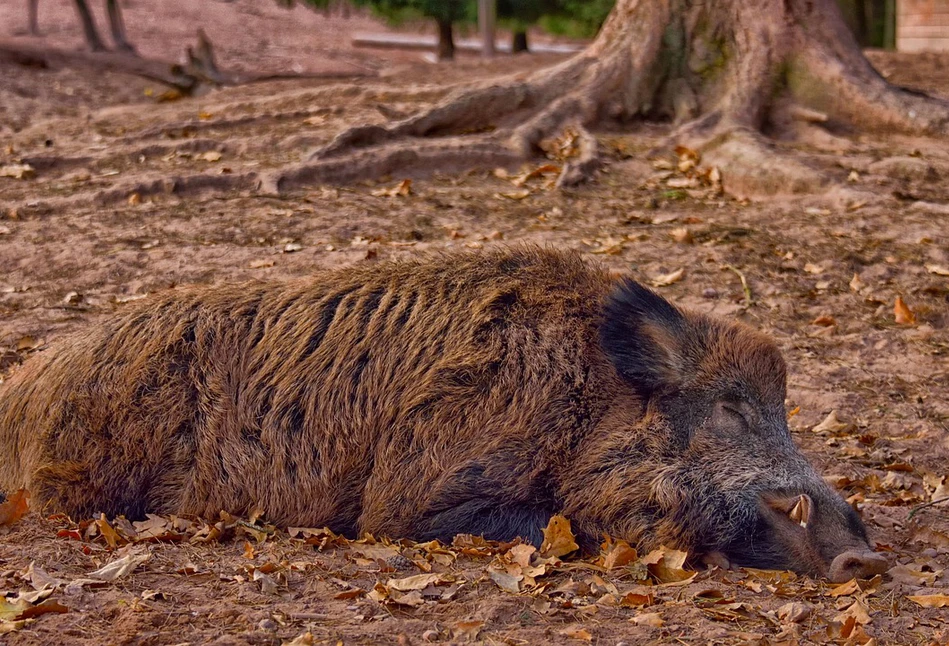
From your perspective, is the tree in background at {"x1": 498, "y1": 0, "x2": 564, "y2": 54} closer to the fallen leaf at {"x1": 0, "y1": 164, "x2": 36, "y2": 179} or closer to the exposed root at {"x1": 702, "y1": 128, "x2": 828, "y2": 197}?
the exposed root at {"x1": 702, "y1": 128, "x2": 828, "y2": 197}

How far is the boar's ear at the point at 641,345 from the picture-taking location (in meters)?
4.66

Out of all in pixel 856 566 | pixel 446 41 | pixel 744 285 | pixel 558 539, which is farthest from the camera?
pixel 446 41

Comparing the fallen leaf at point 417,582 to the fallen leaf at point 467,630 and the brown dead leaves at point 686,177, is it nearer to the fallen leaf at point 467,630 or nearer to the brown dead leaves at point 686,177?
the fallen leaf at point 467,630

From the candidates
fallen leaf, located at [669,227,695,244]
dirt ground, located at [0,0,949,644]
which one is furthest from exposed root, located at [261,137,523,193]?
fallen leaf, located at [669,227,695,244]

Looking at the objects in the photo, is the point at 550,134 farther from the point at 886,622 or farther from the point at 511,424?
the point at 886,622

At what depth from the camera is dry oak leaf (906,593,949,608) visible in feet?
13.1

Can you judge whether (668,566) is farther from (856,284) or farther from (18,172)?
(18,172)

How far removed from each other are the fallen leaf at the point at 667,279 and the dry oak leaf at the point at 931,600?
3590mm

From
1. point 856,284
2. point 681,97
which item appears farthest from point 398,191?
point 856,284

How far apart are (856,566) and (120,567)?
2.51 metres

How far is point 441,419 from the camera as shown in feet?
15.0

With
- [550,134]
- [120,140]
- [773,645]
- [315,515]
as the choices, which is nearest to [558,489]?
[315,515]

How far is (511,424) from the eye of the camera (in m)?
4.55

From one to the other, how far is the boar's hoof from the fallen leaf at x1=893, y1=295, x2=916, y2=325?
3253 millimetres
